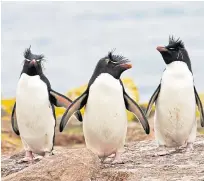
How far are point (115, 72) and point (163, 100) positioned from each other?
118 cm

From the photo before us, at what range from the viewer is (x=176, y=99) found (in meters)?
9.55

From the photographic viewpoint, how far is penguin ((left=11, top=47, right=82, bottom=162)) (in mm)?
9391

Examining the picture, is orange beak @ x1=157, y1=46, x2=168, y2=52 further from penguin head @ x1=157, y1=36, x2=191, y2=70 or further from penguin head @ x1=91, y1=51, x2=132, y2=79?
penguin head @ x1=91, y1=51, x2=132, y2=79

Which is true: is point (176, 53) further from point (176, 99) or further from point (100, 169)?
point (100, 169)

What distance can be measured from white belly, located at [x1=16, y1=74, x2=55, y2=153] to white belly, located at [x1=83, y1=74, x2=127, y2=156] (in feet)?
2.72

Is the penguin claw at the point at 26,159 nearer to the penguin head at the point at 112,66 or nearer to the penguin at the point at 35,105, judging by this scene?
the penguin at the point at 35,105

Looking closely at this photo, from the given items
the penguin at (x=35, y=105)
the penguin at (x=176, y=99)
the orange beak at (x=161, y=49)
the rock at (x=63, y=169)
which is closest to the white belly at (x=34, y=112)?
the penguin at (x=35, y=105)

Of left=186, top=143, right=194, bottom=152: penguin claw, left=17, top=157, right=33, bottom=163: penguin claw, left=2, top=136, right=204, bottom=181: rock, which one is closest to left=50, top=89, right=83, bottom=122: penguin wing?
left=17, top=157, right=33, bottom=163: penguin claw

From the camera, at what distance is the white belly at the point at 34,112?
30.8 ft

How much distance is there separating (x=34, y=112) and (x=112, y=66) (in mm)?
1433

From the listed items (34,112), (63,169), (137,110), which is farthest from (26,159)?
(63,169)

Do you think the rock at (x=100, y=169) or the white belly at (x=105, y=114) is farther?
the white belly at (x=105, y=114)

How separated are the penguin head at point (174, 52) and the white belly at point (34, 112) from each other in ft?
6.17

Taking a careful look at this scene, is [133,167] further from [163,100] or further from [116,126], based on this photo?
[163,100]
